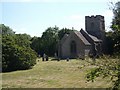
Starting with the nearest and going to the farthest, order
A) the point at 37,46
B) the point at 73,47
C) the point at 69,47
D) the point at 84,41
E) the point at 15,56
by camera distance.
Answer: the point at 15,56, the point at 84,41, the point at 73,47, the point at 69,47, the point at 37,46

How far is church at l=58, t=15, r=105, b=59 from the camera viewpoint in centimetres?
6122

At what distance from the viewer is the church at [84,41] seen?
6122 cm

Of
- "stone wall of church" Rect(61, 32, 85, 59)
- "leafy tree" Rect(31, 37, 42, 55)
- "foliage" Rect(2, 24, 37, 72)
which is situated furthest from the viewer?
"leafy tree" Rect(31, 37, 42, 55)

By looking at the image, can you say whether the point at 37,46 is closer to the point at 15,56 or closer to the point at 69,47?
the point at 69,47

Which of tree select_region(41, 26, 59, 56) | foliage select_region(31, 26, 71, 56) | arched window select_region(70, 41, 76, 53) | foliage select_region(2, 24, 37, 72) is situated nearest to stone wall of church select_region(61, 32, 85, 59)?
arched window select_region(70, 41, 76, 53)

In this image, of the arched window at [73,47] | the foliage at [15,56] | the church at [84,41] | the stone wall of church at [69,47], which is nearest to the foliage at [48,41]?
the stone wall of church at [69,47]

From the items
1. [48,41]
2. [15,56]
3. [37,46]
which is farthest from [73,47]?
[15,56]

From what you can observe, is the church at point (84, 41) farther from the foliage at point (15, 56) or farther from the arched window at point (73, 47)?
the foliage at point (15, 56)

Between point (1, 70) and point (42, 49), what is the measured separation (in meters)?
39.0

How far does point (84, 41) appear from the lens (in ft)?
201

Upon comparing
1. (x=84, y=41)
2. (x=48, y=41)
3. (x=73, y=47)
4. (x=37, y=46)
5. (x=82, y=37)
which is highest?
(x=82, y=37)

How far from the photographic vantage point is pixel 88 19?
6781 centimetres

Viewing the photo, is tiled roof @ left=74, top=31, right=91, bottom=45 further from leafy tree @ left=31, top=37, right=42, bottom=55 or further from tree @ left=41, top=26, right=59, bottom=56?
leafy tree @ left=31, top=37, right=42, bottom=55

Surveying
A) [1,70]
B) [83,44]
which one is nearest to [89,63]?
[1,70]
